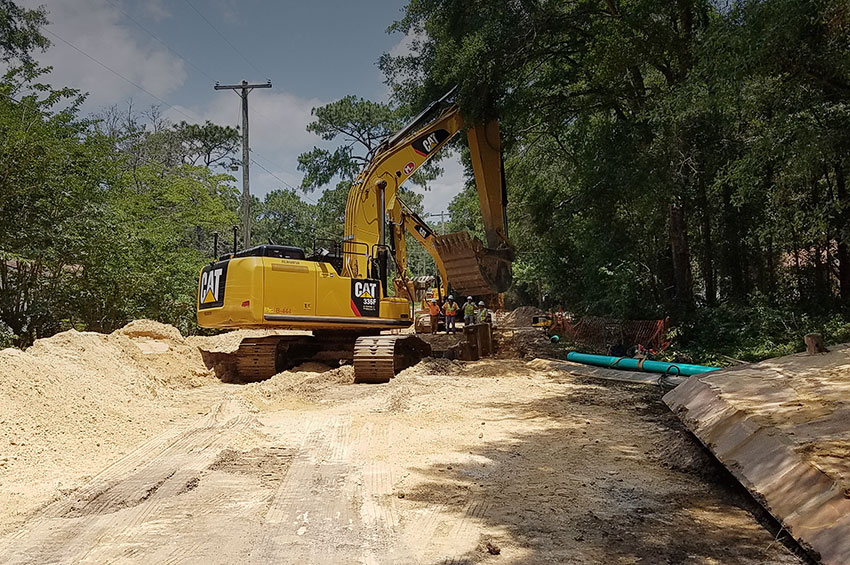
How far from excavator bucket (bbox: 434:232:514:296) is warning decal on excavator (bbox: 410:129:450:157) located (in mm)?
1957

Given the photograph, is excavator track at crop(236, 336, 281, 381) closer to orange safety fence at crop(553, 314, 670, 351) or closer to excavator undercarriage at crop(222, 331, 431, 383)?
excavator undercarriage at crop(222, 331, 431, 383)

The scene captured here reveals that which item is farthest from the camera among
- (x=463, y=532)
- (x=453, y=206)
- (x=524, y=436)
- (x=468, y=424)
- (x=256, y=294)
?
(x=453, y=206)

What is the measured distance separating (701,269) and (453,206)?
2073 inches

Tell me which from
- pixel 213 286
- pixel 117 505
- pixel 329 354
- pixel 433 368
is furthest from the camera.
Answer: pixel 329 354

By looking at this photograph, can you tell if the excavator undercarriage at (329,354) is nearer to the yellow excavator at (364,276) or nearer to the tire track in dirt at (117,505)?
the yellow excavator at (364,276)

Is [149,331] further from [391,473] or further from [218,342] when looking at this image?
[391,473]

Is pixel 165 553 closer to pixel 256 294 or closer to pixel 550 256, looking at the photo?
pixel 256 294

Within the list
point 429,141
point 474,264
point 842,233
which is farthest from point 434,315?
point 842,233

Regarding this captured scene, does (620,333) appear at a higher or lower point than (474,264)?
lower

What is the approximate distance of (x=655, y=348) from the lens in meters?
13.3

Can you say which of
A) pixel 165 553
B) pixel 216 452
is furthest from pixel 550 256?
pixel 165 553

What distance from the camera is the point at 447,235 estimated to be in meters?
12.6

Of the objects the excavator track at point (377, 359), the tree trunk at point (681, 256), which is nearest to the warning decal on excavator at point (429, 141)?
the excavator track at point (377, 359)

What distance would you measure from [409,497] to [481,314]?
10624 millimetres
